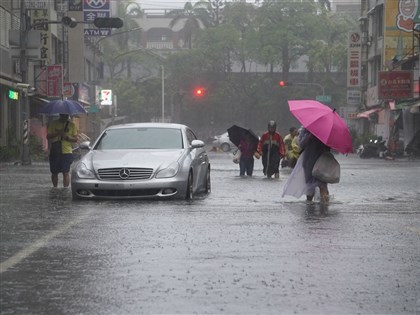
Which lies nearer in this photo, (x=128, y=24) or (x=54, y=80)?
(x=54, y=80)

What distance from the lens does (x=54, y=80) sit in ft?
148

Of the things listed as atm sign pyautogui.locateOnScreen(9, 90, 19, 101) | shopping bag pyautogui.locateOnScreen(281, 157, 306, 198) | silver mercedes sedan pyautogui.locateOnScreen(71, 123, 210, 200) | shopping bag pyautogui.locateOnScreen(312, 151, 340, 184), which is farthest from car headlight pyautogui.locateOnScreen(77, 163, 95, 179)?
atm sign pyautogui.locateOnScreen(9, 90, 19, 101)

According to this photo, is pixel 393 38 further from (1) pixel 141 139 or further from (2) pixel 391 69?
(1) pixel 141 139

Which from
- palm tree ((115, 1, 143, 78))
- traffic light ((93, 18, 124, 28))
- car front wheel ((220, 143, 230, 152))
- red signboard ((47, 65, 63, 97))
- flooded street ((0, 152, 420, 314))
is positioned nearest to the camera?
flooded street ((0, 152, 420, 314))

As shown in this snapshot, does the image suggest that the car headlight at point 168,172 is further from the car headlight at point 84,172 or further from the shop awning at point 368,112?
the shop awning at point 368,112

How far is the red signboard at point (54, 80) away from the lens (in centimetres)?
4469

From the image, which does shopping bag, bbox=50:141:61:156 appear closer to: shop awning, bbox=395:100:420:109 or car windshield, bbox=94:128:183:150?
car windshield, bbox=94:128:183:150

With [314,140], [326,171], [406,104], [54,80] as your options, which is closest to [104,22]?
[54,80]

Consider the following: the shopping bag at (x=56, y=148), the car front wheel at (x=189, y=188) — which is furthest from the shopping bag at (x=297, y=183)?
the shopping bag at (x=56, y=148)

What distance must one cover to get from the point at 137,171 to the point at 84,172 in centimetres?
95

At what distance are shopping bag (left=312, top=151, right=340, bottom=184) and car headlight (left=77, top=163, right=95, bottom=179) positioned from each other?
3750 millimetres

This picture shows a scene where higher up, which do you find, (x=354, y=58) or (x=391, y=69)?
(x=354, y=58)

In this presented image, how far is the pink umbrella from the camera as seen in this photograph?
15.2 m

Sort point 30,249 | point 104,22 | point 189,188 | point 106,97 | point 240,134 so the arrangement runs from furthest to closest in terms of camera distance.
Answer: point 106,97 → point 104,22 → point 240,134 → point 189,188 → point 30,249
